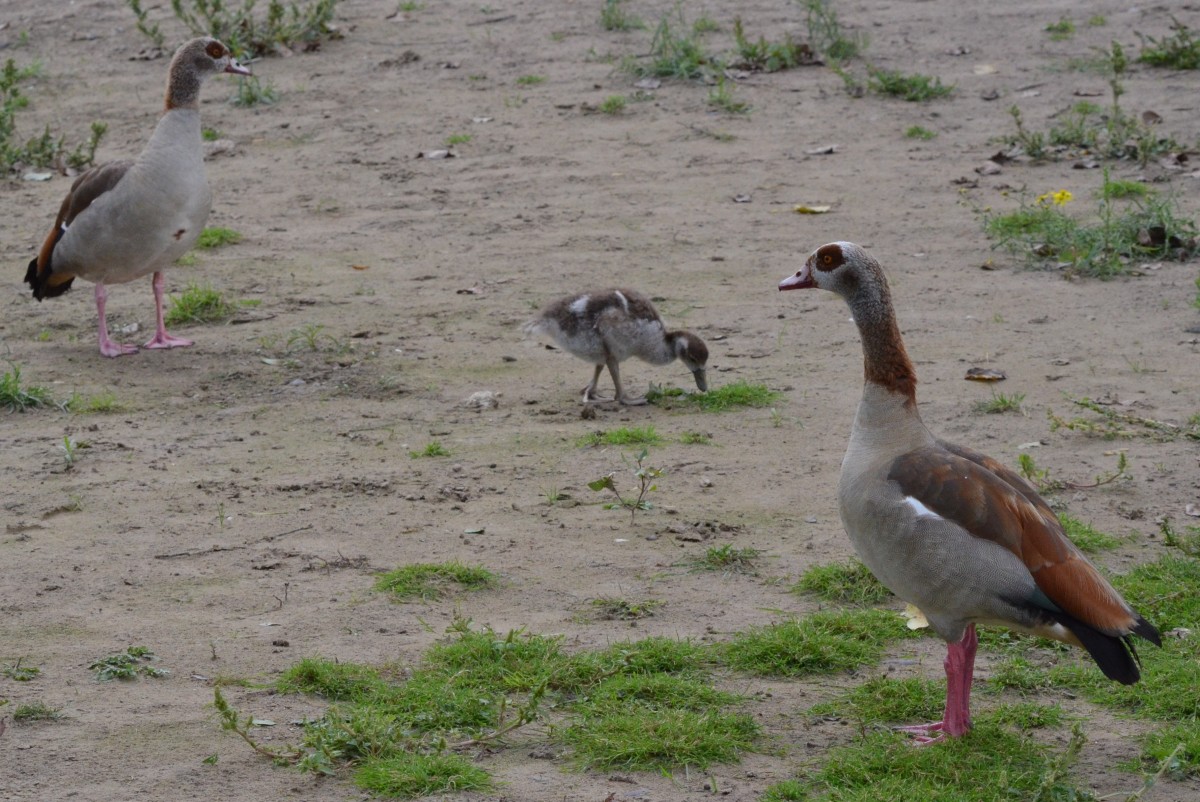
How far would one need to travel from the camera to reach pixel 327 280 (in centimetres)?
1090

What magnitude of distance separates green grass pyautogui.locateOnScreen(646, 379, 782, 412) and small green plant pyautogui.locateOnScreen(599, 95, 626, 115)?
5.88m

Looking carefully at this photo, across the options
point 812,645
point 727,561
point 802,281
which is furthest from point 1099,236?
point 812,645

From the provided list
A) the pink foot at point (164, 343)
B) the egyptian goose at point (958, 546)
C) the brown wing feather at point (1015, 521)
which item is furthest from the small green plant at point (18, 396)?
the brown wing feather at point (1015, 521)

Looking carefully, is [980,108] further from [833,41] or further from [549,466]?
[549,466]

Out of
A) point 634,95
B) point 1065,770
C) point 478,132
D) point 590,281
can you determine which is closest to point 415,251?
point 590,281

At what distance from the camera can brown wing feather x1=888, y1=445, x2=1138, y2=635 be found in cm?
486

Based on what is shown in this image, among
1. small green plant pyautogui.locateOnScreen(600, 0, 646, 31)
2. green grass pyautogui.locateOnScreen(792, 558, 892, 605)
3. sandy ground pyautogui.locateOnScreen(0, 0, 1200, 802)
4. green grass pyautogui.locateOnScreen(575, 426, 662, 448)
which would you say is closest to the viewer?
sandy ground pyautogui.locateOnScreen(0, 0, 1200, 802)

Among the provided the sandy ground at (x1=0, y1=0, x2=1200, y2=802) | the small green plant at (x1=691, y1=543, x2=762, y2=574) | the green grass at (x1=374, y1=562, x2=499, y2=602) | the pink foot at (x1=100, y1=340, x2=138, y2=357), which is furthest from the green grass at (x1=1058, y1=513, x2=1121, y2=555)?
the pink foot at (x1=100, y1=340, x2=138, y2=357)

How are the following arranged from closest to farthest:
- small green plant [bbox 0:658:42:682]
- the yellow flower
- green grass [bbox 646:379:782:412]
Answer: small green plant [bbox 0:658:42:682]
green grass [bbox 646:379:782:412]
the yellow flower

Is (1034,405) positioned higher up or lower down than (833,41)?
lower down

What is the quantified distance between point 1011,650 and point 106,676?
3.46 metres

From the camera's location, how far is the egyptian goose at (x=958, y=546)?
16.0 ft

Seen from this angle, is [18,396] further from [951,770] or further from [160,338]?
[951,770]

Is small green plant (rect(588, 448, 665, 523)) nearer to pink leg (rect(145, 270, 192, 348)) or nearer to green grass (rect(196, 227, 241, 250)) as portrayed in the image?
pink leg (rect(145, 270, 192, 348))
